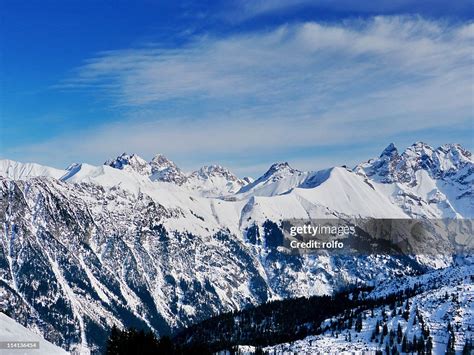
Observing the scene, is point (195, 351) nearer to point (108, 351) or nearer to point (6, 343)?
point (108, 351)

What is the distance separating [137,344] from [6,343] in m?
79.7

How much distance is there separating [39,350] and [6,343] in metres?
2.34

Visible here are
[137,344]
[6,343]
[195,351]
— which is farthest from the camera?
[195,351]

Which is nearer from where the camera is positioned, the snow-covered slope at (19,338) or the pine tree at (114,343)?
the snow-covered slope at (19,338)

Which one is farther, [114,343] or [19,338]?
[114,343]

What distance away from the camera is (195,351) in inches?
5866

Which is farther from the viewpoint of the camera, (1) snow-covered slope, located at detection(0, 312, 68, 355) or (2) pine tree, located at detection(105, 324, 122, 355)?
(2) pine tree, located at detection(105, 324, 122, 355)

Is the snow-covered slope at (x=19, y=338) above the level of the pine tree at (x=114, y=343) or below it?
above

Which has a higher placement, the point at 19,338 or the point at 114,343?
the point at 19,338

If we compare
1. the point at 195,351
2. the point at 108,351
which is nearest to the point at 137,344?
the point at 108,351

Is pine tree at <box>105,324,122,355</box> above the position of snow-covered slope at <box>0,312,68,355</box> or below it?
below

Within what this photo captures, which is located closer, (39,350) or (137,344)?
(39,350)

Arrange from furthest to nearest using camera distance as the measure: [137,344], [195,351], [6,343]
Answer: [195,351] → [137,344] → [6,343]

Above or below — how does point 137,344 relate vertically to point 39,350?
below
